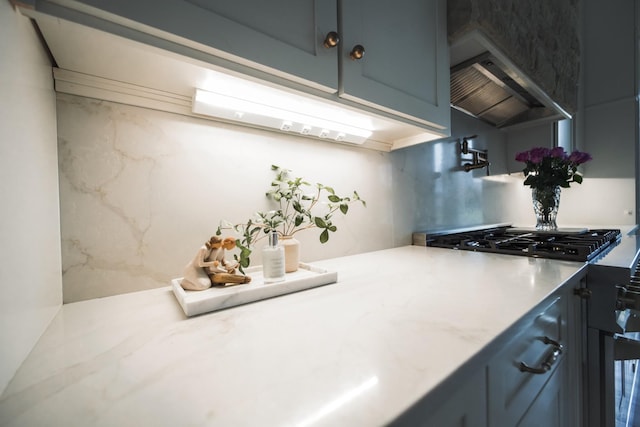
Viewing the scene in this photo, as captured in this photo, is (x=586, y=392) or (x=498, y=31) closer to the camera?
(x=586, y=392)

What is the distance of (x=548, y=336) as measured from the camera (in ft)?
2.07

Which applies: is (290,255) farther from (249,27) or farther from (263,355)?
(249,27)

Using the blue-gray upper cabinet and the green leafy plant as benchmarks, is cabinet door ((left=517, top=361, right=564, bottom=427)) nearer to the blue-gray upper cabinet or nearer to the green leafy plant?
the green leafy plant

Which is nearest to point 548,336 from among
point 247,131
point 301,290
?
point 301,290

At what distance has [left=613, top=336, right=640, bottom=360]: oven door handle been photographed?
833 mm

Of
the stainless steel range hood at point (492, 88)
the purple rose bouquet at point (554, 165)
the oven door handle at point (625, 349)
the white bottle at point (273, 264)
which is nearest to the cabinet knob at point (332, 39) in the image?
the white bottle at point (273, 264)

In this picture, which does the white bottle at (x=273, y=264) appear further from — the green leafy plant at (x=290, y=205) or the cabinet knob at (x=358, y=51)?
the cabinet knob at (x=358, y=51)

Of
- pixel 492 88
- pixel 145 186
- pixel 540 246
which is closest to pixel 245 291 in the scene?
pixel 145 186

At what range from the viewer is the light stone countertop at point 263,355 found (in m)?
0.26

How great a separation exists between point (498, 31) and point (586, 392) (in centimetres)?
127

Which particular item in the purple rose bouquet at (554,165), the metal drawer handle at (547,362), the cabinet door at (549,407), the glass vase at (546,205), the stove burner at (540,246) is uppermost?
the purple rose bouquet at (554,165)

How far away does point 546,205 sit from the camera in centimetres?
159

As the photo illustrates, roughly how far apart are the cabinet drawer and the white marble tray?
0.40 meters

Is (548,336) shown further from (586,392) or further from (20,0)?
(20,0)
